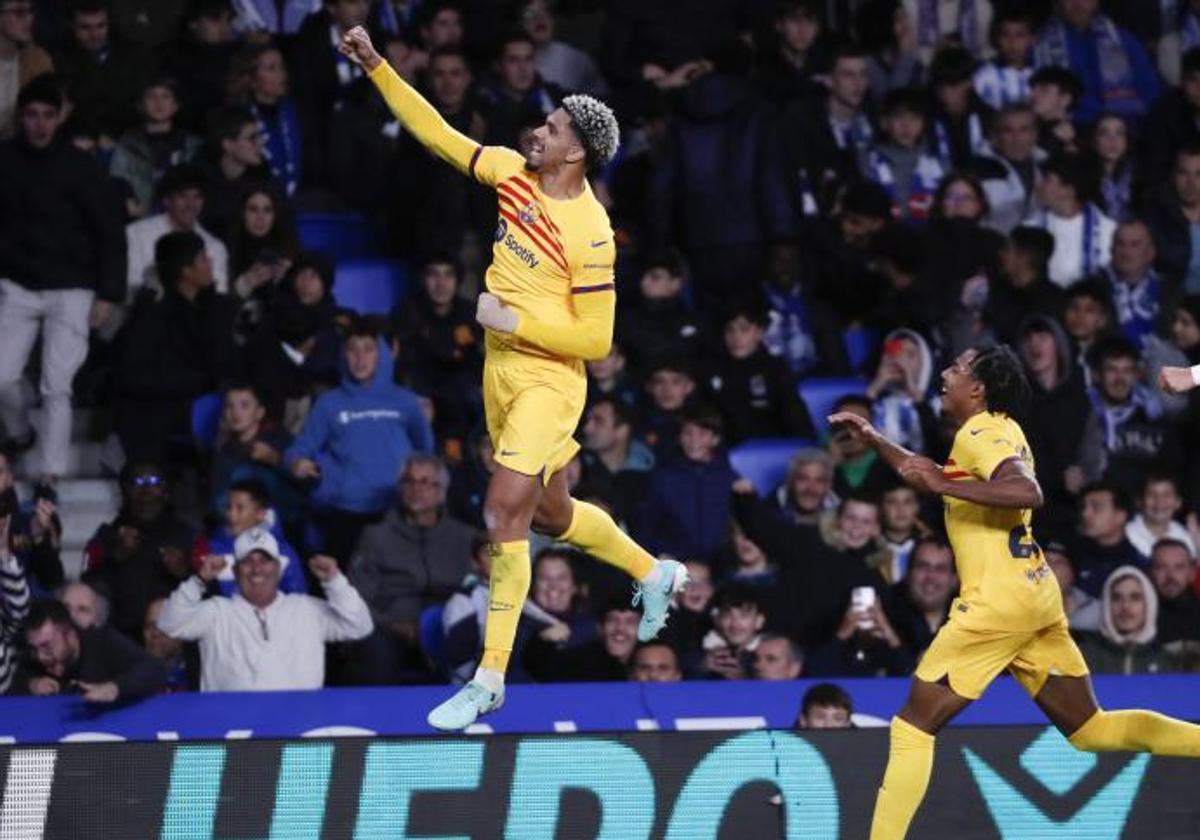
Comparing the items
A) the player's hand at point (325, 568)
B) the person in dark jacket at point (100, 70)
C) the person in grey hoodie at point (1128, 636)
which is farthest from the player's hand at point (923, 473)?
the person in dark jacket at point (100, 70)

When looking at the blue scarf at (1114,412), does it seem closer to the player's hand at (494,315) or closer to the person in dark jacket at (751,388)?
the person in dark jacket at (751,388)

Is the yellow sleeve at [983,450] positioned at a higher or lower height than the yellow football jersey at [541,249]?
lower

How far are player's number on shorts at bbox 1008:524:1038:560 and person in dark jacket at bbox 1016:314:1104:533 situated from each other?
14.7 feet

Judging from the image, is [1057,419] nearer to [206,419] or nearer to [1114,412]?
[1114,412]

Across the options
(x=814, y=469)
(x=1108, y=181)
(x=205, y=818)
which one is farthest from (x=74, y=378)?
(x=1108, y=181)

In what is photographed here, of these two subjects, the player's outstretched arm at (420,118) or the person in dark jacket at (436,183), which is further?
the person in dark jacket at (436,183)

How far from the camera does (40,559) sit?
45.7ft

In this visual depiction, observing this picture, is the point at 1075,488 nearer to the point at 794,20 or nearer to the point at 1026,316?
the point at 1026,316

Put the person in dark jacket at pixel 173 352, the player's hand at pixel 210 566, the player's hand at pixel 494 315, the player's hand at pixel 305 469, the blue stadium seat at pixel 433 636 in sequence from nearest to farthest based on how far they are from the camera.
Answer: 1. the player's hand at pixel 494 315
2. the player's hand at pixel 210 566
3. the blue stadium seat at pixel 433 636
4. the player's hand at pixel 305 469
5. the person in dark jacket at pixel 173 352

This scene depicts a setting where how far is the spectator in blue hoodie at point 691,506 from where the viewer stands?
14.6m

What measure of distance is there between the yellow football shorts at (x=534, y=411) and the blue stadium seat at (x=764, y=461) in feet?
15.3

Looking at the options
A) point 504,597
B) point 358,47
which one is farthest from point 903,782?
point 358,47

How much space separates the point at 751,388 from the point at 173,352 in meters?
3.21

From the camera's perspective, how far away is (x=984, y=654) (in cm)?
1059
